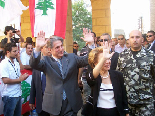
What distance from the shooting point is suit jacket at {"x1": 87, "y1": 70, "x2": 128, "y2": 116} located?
3.15 metres

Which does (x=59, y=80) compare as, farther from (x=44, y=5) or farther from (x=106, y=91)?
(x=44, y=5)

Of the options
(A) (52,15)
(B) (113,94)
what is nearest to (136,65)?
(B) (113,94)

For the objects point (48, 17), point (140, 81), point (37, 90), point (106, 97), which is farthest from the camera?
point (48, 17)

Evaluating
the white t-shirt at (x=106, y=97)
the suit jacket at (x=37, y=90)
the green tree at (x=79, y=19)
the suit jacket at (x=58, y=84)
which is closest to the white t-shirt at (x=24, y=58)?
the suit jacket at (x=37, y=90)

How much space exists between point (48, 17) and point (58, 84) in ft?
6.69

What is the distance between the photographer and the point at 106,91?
3.19 metres

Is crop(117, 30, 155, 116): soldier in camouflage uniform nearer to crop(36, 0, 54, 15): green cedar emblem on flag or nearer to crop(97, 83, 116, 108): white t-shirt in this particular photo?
crop(97, 83, 116, 108): white t-shirt

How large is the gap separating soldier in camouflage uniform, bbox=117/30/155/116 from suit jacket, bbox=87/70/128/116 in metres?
0.66

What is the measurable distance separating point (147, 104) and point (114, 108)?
978 millimetres

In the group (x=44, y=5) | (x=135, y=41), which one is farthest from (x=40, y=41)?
(x=44, y=5)

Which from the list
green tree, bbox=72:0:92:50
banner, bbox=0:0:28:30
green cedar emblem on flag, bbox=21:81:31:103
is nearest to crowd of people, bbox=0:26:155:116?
green cedar emblem on flag, bbox=21:81:31:103

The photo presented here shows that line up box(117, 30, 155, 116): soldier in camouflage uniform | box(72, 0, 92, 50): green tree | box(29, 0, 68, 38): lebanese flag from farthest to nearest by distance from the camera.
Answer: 1. box(72, 0, 92, 50): green tree
2. box(29, 0, 68, 38): lebanese flag
3. box(117, 30, 155, 116): soldier in camouflage uniform

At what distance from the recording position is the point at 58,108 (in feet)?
10.7

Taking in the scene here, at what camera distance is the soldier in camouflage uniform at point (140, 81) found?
3.86 m
